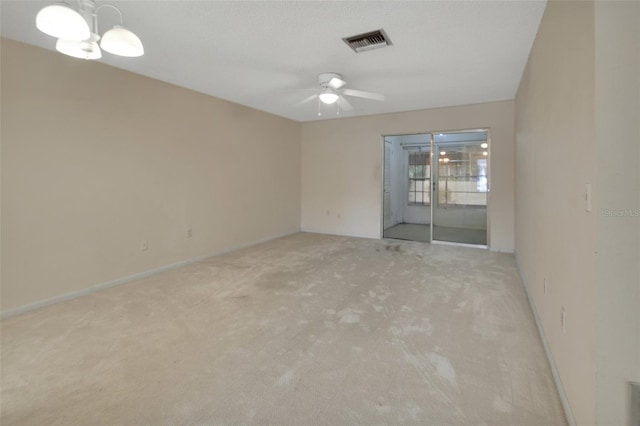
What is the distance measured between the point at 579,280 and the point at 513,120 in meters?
4.43

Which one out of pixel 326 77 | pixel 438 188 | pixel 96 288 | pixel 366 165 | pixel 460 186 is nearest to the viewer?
pixel 96 288

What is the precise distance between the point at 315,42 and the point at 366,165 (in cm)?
363

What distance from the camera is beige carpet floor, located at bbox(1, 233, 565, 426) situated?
1634mm

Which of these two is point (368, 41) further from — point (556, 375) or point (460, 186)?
point (460, 186)

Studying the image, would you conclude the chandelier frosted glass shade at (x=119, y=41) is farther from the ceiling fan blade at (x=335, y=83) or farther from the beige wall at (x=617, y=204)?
the beige wall at (x=617, y=204)

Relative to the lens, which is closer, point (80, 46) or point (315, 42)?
point (80, 46)

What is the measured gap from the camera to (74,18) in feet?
5.61

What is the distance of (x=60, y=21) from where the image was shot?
1.69 meters

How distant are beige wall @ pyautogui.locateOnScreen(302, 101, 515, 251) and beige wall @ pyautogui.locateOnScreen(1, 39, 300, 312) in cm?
195

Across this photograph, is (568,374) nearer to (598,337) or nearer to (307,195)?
(598,337)

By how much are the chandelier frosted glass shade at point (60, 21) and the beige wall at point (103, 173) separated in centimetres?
162

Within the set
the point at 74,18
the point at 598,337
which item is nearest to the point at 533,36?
the point at 598,337

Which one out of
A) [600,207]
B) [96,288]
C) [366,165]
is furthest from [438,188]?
[96,288]

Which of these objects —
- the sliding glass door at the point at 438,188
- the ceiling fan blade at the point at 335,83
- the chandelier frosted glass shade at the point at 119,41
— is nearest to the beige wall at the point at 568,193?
the ceiling fan blade at the point at 335,83
